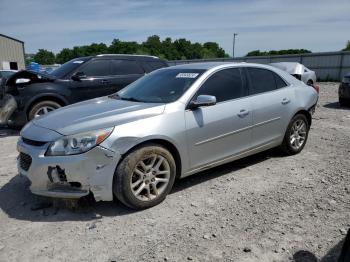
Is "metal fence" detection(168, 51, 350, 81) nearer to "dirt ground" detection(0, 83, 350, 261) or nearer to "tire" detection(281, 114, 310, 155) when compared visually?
"tire" detection(281, 114, 310, 155)

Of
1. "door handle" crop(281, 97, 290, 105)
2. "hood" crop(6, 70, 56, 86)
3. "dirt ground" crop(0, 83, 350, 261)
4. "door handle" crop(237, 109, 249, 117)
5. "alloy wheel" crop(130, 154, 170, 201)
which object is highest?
"hood" crop(6, 70, 56, 86)

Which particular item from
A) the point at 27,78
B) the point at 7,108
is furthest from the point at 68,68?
the point at 7,108

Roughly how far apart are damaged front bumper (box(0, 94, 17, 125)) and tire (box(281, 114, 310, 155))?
5.63 meters

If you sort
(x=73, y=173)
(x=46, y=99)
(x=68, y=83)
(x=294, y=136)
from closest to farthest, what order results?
1. (x=73, y=173)
2. (x=294, y=136)
3. (x=46, y=99)
4. (x=68, y=83)

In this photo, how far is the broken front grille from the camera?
363 cm

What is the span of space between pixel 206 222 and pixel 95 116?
1664 millimetres

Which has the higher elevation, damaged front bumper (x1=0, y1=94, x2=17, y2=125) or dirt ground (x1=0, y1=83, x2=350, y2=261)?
damaged front bumper (x1=0, y1=94, x2=17, y2=125)

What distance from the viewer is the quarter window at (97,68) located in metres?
8.22

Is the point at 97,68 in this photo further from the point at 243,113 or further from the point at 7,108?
the point at 243,113

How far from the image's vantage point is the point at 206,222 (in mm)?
3447

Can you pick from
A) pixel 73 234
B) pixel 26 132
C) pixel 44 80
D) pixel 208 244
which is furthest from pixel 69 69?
pixel 208 244

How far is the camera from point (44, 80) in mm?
7699

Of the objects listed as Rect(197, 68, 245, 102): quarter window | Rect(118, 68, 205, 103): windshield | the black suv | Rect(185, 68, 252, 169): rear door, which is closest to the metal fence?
the black suv

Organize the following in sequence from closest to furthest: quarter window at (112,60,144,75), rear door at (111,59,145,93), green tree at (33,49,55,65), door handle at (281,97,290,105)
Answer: door handle at (281,97,290,105) → rear door at (111,59,145,93) → quarter window at (112,60,144,75) → green tree at (33,49,55,65)
